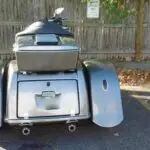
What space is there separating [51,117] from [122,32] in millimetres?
4279

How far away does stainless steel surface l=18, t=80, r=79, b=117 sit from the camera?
4.27 m

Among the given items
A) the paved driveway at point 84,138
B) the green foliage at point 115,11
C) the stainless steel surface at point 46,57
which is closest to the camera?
the stainless steel surface at point 46,57

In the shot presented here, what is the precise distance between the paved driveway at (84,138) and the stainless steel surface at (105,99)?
29 cm

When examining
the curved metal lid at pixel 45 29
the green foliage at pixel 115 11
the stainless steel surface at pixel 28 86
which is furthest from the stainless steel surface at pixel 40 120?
the green foliage at pixel 115 11

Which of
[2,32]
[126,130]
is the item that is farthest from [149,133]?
[2,32]

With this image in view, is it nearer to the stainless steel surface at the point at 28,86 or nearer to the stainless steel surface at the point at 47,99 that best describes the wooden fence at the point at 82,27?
the stainless steel surface at the point at 28,86

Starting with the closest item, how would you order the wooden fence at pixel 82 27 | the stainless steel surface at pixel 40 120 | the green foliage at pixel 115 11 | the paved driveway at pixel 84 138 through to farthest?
the stainless steel surface at pixel 40 120 → the paved driveway at pixel 84 138 → the green foliage at pixel 115 11 → the wooden fence at pixel 82 27

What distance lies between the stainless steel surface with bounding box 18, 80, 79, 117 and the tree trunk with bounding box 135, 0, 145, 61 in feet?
12.9

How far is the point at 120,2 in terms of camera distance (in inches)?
308

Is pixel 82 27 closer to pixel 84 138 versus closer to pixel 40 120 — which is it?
pixel 84 138

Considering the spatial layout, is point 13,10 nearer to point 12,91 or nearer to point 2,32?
point 2,32

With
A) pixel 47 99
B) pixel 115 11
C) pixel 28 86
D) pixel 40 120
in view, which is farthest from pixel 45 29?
pixel 115 11

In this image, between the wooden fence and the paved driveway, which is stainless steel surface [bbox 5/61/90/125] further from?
the wooden fence

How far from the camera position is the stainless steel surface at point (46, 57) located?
4090 millimetres
